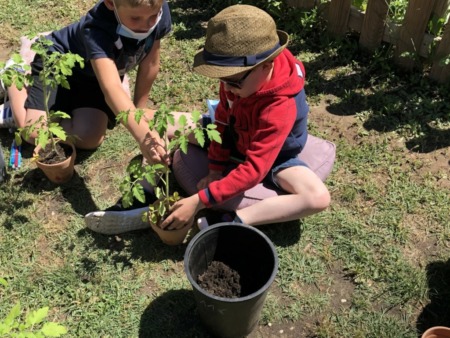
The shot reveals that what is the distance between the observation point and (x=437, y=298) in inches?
110

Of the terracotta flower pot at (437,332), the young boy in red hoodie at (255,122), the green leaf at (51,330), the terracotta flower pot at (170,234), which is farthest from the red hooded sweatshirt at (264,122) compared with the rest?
the green leaf at (51,330)

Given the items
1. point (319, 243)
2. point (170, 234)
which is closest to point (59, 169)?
point (170, 234)

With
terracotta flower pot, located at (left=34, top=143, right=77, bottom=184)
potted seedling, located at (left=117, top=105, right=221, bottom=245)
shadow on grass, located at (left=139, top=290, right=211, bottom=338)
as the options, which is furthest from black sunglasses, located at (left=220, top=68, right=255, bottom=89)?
terracotta flower pot, located at (left=34, top=143, right=77, bottom=184)

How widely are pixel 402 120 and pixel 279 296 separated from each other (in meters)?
1.85

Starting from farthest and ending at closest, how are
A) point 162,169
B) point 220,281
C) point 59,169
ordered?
point 59,169
point 162,169
point 220,281

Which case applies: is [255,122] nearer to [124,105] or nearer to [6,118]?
[124,105]

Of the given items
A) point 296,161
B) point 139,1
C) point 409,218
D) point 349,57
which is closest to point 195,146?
point 296,161

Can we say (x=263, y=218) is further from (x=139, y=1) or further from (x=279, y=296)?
(x=139, y=1)

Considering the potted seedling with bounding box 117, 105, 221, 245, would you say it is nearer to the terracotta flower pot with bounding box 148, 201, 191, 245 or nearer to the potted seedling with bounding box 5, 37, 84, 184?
the terracotta flower pot with bounding box 148, 201, 191, 245

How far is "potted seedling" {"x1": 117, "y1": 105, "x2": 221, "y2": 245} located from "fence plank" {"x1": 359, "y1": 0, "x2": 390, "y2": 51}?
2.19 metres

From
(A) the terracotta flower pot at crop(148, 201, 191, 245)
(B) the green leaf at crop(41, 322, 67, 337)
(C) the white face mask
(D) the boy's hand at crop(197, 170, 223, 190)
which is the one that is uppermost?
(C) the white face mask

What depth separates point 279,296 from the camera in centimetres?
285

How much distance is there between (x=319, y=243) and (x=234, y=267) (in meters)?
0.69

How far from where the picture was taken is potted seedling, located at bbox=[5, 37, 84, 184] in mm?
2928
